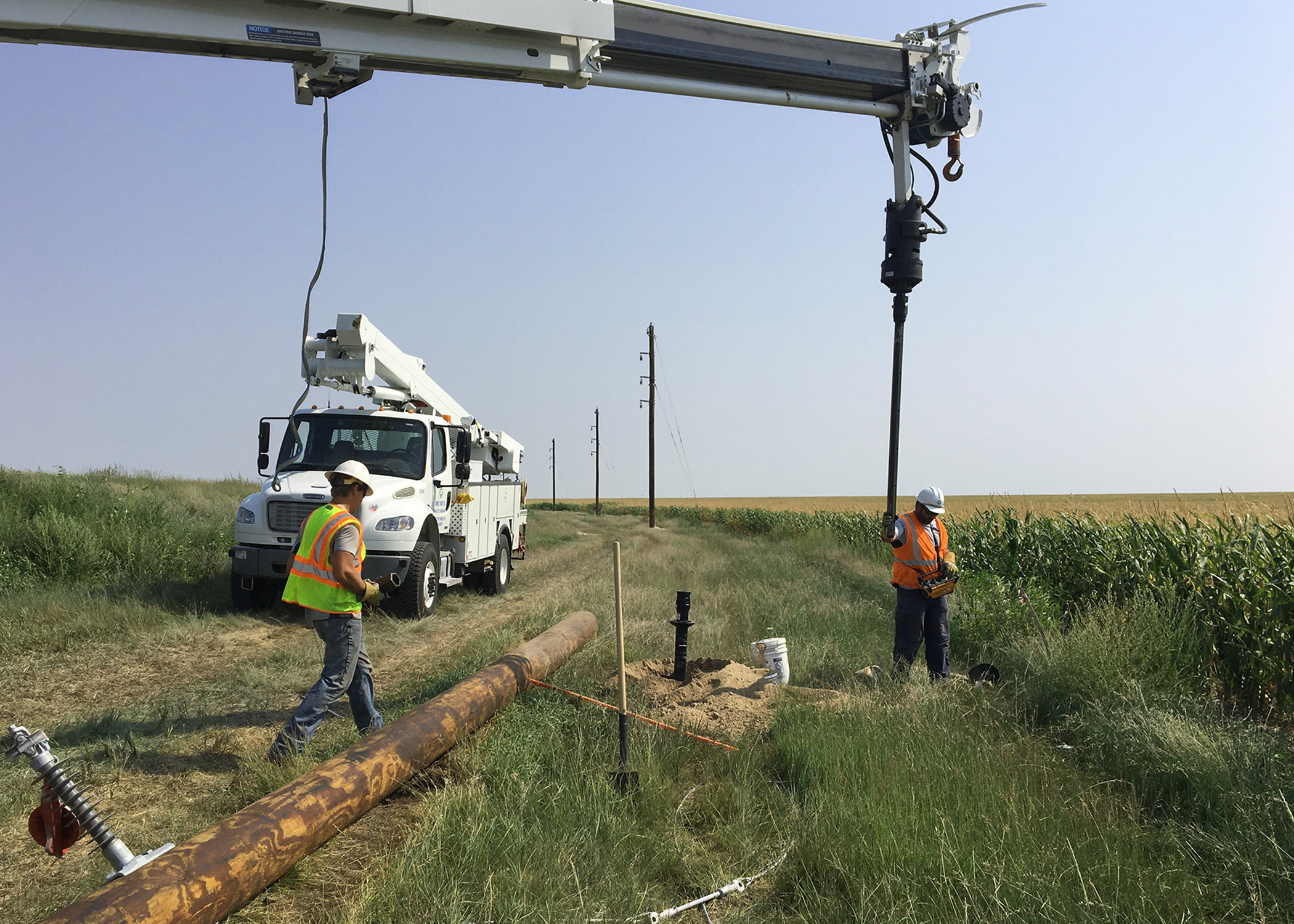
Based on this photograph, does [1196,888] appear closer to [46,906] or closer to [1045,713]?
[1045,713]

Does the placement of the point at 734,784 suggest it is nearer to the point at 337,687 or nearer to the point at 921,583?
the point at 337,687

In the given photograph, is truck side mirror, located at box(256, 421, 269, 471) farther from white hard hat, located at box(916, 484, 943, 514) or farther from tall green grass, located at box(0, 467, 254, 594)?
white hard hat, located at box(916, 484, 943, 514)

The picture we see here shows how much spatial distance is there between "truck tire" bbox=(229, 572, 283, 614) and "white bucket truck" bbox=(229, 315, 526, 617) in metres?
0.02

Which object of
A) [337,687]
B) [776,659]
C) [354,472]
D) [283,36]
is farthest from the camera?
[776,659]

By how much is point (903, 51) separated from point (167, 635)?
30.7 feet

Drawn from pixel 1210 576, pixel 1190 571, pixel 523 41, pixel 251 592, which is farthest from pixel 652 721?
pixel 251 592

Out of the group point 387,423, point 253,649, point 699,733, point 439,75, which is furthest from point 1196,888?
point 387,423

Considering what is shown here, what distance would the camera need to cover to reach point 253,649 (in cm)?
903

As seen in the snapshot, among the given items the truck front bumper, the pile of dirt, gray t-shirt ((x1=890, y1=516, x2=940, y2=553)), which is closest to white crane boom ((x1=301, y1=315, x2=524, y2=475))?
the truck front bumper

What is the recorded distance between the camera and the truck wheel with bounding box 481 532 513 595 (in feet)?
47.1

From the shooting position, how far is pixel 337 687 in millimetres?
5438

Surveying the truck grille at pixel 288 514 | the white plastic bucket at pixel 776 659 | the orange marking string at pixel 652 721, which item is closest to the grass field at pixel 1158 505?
the white plastic bucket at pixel 776 659

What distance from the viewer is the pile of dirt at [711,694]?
6.16 meters

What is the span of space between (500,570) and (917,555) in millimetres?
8627
